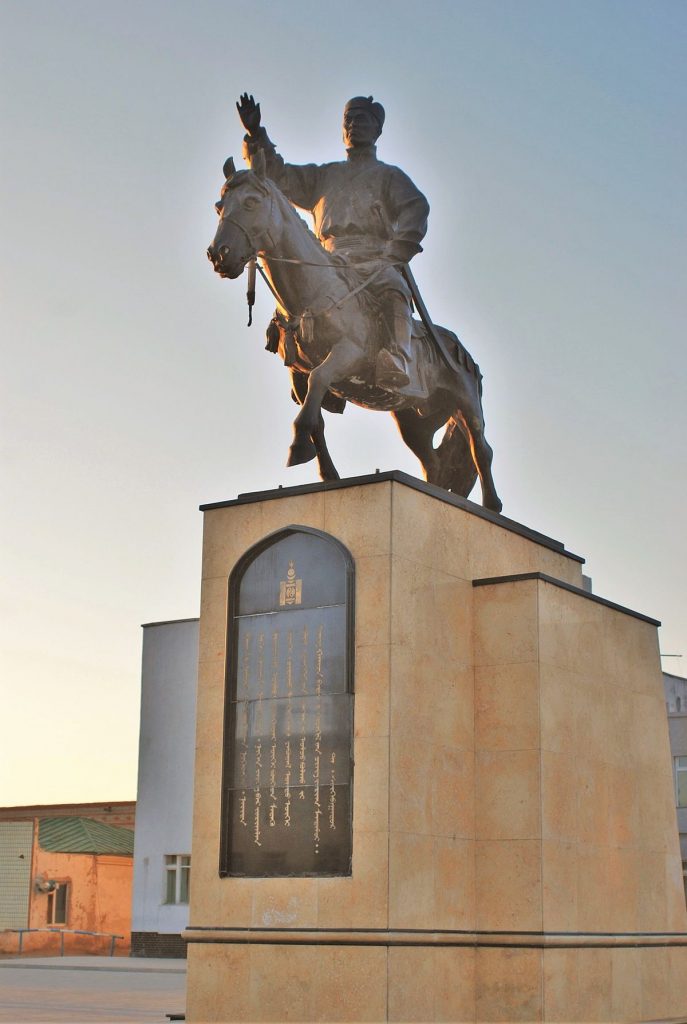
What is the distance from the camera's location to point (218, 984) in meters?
7.97

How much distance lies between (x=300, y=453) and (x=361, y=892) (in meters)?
2.76

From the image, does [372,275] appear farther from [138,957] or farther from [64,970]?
[138,957]

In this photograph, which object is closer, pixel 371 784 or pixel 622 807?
pixel 371 784

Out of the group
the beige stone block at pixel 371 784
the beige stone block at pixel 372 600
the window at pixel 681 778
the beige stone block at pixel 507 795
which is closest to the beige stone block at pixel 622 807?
the beige stone block at pixel 507 795

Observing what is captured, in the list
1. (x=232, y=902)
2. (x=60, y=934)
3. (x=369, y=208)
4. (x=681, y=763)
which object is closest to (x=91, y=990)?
(x=232, y=902)

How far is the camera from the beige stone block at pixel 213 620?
8570mm

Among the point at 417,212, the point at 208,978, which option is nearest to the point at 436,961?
the point at 208,978

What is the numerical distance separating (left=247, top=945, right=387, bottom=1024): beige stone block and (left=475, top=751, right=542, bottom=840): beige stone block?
1.21m

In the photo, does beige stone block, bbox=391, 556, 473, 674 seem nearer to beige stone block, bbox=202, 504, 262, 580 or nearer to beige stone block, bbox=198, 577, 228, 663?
beige stone block, bbox=202, 504, 262, 580

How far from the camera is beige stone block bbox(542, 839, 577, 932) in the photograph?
26.8 feet

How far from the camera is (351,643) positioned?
8.03 metres

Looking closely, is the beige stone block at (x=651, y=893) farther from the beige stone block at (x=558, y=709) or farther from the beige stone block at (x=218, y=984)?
the beige stone block at (x=218, y=984)

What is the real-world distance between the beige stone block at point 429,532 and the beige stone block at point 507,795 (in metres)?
1.17

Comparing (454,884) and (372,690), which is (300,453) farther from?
(454,884)
